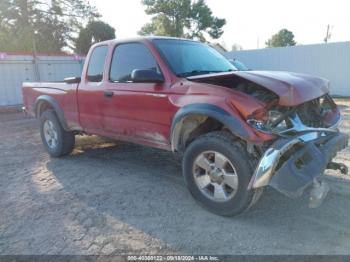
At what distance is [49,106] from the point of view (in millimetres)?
6602

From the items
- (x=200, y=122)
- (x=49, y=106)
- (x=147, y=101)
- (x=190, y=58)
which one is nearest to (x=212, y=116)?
(x=200, y=122)

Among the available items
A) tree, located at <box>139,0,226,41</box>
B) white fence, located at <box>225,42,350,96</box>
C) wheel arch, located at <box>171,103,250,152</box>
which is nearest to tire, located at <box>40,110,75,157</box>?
Result: wheel arch, located at <box>171,103,250,152</box>

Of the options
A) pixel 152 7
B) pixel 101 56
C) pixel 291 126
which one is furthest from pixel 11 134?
pixel 152 7

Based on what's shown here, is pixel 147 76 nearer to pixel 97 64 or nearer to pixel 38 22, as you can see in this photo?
pixel 97 64

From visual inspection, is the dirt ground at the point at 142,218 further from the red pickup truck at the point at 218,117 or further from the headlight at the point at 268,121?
the headlight at the point at 268,121

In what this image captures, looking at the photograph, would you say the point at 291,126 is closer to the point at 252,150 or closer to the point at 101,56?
the point at 252,150

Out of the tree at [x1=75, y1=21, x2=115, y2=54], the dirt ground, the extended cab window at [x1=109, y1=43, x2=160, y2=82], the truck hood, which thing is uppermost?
the tree at [x1=75, y1=21, x2=115, y2=54]

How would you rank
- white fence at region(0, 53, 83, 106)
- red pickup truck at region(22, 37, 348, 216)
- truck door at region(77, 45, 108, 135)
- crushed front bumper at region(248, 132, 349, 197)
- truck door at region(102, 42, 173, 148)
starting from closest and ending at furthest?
crushed front bumper at region(248, 132, 349, 197) → red pickup truck at region(22, 37, 348, 216) → truck door at region(102, 42, 173, 148) → truck door at region(77, 45, 108, 135) → white fence at region(0, 53, 83, 106)

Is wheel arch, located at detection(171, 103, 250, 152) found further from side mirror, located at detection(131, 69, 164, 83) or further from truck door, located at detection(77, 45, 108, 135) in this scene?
truck door, located at detection(77, 45, 108, 135)

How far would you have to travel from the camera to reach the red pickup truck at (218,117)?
3.42 meters

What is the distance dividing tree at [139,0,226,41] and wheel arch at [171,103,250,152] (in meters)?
31.9

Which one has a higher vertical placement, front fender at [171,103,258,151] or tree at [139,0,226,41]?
tree at [139,0,226,41]

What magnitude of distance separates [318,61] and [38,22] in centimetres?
2134

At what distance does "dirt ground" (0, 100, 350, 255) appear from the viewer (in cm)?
329
